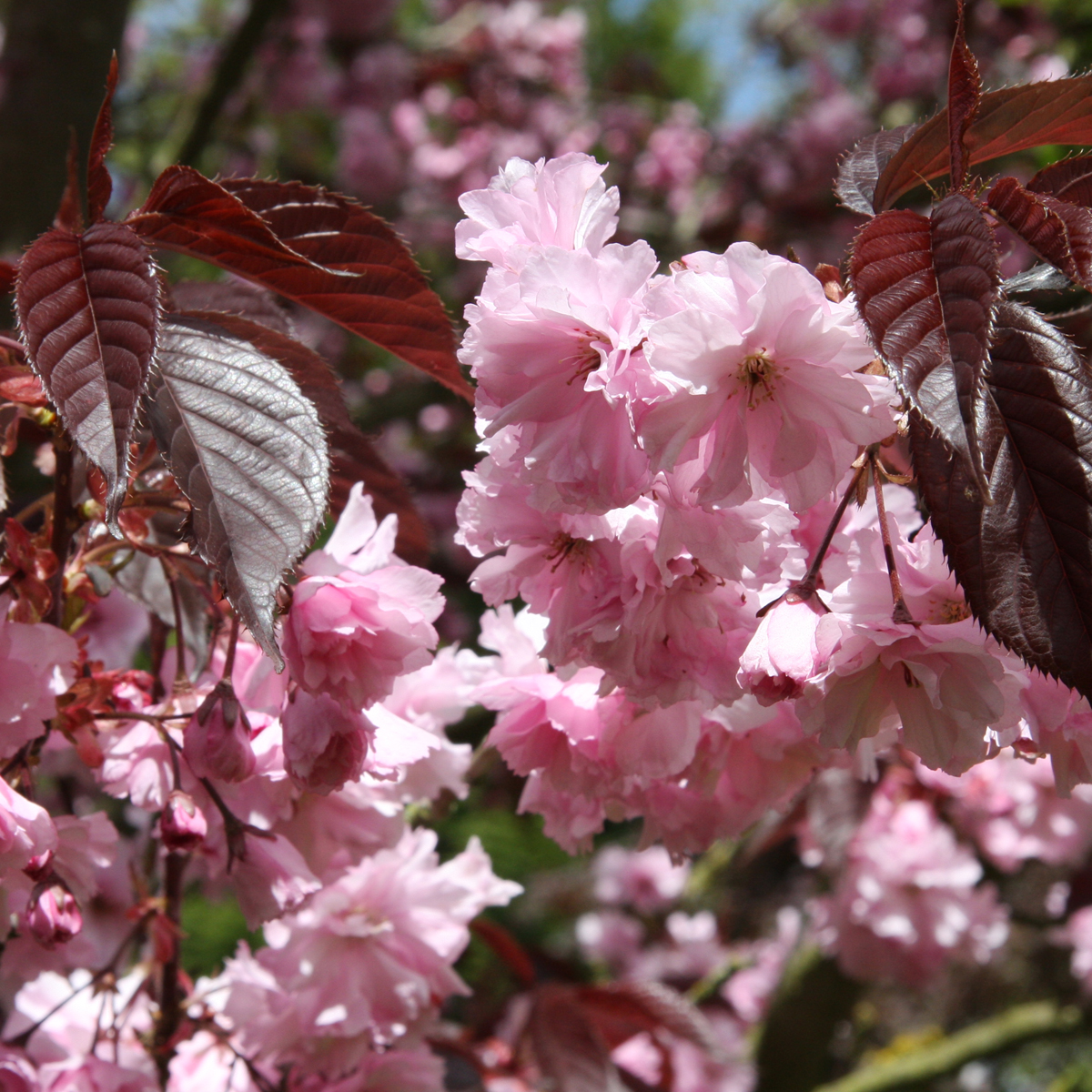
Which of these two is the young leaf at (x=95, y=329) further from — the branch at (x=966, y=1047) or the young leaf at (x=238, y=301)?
the branch at (x=966, y=1047)

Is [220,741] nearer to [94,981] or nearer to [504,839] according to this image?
[94,981]

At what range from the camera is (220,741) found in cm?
72

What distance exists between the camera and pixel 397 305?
818 mm

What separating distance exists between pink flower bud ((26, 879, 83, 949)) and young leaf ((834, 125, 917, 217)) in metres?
0.79

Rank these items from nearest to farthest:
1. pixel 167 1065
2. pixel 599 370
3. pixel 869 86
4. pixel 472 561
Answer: pixel 599 370, pixel 167 1065, pixel 472 561, pixel 869 86

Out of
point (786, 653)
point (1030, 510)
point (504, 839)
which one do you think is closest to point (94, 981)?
point (786, 653)

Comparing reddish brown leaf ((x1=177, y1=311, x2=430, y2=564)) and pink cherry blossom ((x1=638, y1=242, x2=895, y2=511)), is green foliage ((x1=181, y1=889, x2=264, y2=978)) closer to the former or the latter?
reddish brown leaf ((x1=177, y1=311, x2=430, y2=564))

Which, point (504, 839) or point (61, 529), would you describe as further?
point (504, 839)

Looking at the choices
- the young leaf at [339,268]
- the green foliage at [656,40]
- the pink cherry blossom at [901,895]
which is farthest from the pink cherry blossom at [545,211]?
the green foliage at [656,40]

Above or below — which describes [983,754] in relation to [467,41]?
below

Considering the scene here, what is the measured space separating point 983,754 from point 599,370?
0.35 metres

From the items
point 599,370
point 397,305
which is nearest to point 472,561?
point 397,305

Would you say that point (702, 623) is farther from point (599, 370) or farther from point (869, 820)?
point (869, 820)

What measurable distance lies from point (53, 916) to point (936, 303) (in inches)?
29.2
